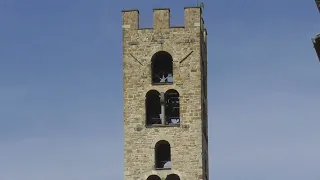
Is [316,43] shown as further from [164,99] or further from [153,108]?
[153,108]

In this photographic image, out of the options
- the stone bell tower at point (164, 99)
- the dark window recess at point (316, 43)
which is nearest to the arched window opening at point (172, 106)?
the stone bell tower at point (164, 99)

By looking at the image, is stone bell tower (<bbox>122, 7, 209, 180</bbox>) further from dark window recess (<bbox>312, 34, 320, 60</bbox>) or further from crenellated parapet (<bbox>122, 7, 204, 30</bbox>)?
dark window recess (<bbox>312, 34, 320, 60</bbox>)

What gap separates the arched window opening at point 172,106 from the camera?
148 feet

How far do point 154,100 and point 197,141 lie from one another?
119 inches

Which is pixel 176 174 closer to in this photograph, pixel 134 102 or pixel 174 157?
pixel 174 157

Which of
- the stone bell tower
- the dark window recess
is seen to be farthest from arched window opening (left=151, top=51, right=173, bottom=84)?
the dark window recess

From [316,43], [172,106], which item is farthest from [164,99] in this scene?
[316,43]

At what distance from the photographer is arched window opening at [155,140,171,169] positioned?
44719 millimetres

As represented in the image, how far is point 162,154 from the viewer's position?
45.4m

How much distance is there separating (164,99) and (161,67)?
1931 mm

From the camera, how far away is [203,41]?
47.5 meters

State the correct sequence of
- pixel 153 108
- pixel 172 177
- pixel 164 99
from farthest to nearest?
1. pixel 153 108
2. pixel 164 99
3. pixel 172 177

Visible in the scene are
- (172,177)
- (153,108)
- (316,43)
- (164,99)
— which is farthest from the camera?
(153,108)

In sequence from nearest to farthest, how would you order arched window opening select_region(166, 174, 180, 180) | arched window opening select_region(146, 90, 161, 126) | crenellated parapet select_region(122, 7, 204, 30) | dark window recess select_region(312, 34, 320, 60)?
dark window recess select_region(312, 34, 320, 60) → arched window opening select_region(166, 174, 180, 180) → arched window opening select_region(146, 90, 161, 126) → crenellated parapet select_region(122, 7, 204, 30)
